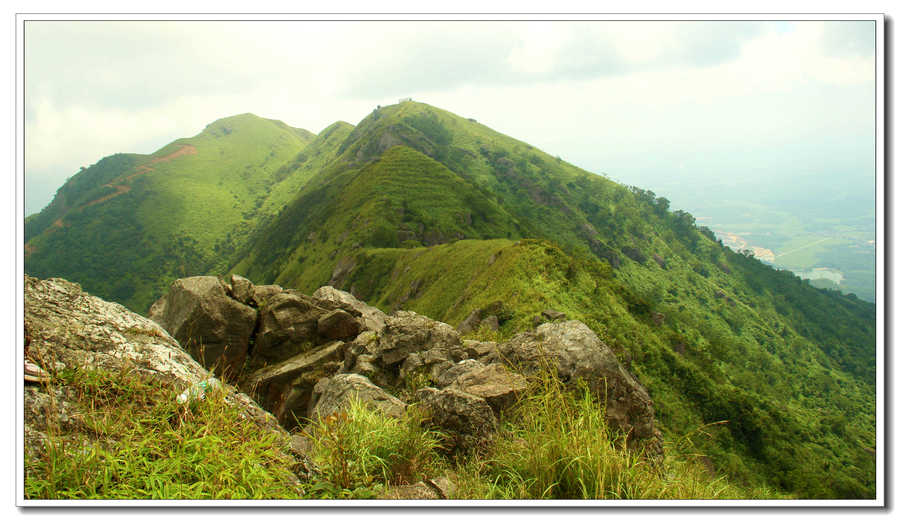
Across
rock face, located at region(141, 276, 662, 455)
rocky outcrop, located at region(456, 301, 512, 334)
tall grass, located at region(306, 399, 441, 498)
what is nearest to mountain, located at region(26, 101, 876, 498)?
rocky outcrop, located at region(456, 301, 512, 334)

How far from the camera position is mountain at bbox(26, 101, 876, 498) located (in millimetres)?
26219

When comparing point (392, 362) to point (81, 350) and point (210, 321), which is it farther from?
point (81, 350)

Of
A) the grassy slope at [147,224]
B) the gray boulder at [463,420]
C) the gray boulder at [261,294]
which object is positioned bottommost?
the gray boulder at [463,420]

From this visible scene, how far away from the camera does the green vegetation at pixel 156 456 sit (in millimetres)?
3191

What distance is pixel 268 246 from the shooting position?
103 metres

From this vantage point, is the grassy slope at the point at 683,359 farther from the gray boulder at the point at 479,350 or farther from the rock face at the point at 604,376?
the gray boulder at the point at 479,350

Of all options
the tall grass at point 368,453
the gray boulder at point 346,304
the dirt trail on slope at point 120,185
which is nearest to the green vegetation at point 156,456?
the tall grass at point 368,453

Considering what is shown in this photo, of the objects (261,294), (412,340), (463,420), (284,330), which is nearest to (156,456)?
(463,420)

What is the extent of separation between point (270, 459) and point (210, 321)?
10.5m

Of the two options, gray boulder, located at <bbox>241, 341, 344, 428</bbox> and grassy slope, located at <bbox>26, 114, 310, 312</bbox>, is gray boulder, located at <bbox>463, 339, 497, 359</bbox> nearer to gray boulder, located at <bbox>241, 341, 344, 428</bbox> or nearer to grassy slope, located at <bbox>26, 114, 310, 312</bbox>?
gray boulder, located at <bbox>241, 341, 344, 428</bbox>

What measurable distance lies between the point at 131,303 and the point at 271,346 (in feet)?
375

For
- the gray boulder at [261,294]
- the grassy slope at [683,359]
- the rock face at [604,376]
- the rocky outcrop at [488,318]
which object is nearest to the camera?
the rock face at [604,376]

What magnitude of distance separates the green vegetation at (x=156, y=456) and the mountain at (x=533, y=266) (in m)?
4.33

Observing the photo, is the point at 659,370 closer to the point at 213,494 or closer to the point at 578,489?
the point at 578,489
